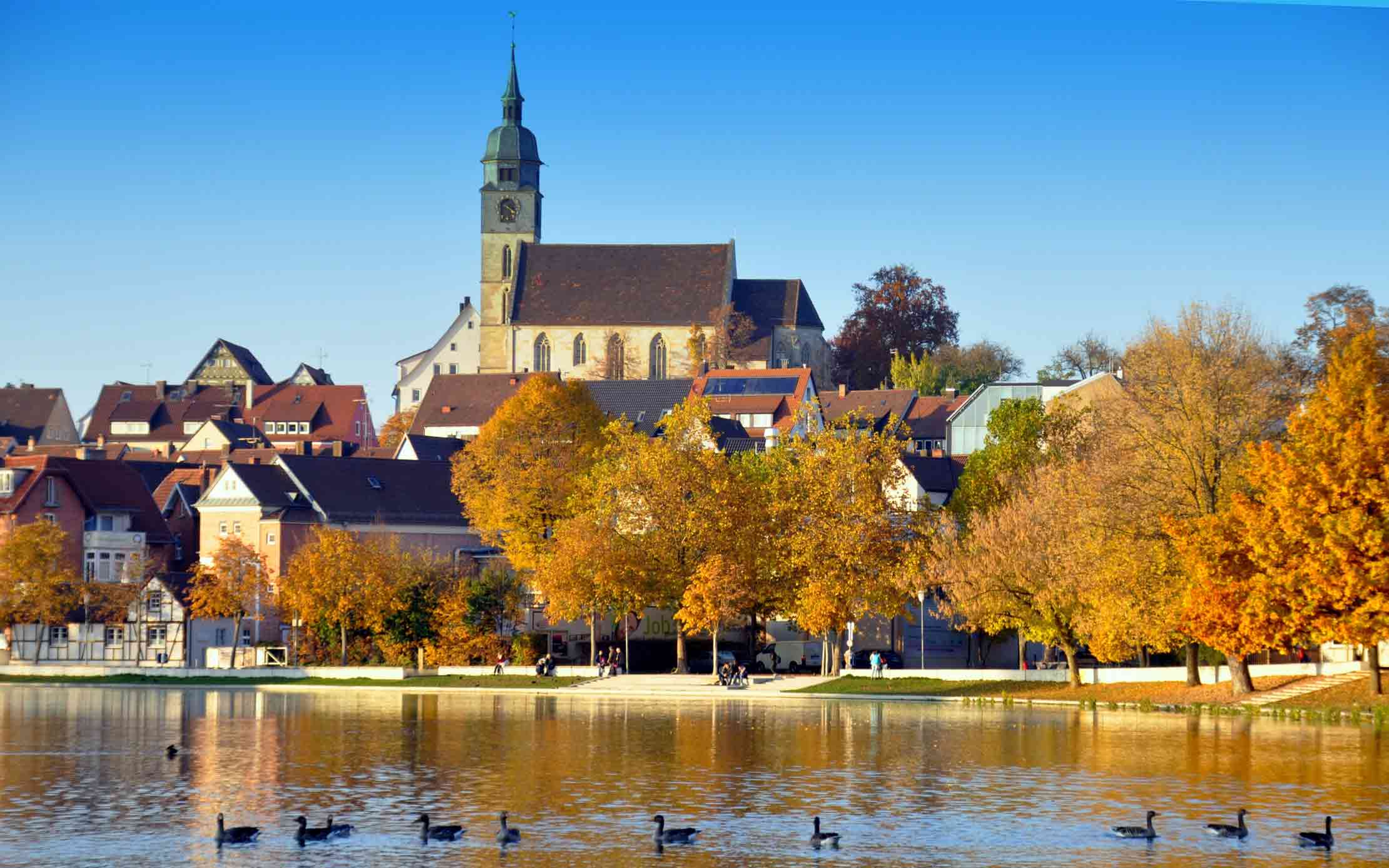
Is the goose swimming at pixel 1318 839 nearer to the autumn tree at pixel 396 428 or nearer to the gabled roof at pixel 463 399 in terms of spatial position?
the gabled roof at pixel 463 399

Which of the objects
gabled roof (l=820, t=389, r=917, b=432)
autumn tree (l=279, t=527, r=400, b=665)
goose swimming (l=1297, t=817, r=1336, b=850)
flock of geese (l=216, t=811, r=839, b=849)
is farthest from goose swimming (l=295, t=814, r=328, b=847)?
gabled roof (l=820, t=389, r=917, b=432)

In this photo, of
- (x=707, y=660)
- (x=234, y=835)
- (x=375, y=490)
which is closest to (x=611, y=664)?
(x=707, y=660)

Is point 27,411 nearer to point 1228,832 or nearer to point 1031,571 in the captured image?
point 1031,571

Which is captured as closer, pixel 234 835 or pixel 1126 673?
pixel 234 835

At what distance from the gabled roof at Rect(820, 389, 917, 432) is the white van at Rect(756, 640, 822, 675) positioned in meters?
57.8

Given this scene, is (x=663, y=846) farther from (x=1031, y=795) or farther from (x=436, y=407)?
(x=436, y=407)

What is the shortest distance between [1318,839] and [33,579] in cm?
7334

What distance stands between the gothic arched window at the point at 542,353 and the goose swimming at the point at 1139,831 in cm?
15897

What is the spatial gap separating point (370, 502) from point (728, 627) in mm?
22376

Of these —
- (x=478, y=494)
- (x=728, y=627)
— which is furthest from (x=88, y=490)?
(x=728, y=627)

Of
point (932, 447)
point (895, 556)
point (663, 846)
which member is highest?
point (932, 447)

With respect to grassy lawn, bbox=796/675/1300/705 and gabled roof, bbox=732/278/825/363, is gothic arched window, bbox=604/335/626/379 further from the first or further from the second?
grassy lawn, bbox=796/675/1300/705

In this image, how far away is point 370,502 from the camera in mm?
100875

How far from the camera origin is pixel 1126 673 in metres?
68.2
